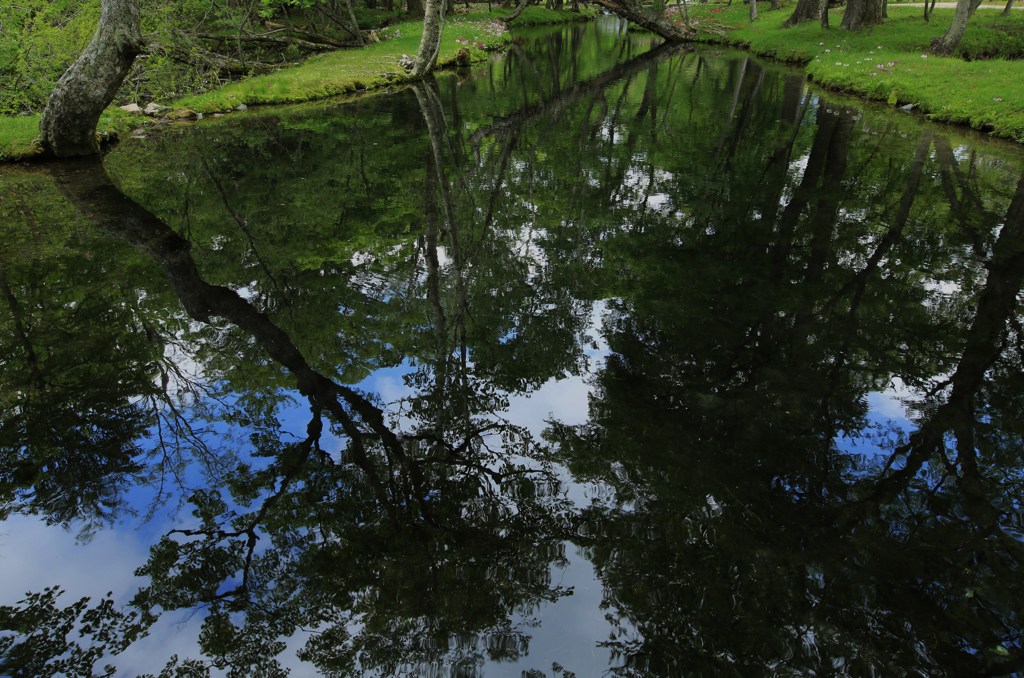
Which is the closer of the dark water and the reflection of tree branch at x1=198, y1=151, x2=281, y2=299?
the dark water

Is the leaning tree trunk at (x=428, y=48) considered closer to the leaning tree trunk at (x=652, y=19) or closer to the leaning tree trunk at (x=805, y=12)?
the leaning tree trunk at (x=652, y=19)

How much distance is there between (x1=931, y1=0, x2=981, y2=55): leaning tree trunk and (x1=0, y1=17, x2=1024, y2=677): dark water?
11917 mm

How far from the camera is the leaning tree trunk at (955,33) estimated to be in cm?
1844

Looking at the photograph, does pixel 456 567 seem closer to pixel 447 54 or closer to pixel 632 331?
pixel 632 331

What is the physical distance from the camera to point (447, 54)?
2662 cm

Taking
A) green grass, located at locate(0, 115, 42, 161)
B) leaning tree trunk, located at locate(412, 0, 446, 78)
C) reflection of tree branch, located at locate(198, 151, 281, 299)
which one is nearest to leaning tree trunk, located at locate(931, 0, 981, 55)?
leaning tree trunk, located at locate(412, 0, 446, 78)

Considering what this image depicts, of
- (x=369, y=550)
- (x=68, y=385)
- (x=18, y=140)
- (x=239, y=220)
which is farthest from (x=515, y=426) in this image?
(x=18, y=140)

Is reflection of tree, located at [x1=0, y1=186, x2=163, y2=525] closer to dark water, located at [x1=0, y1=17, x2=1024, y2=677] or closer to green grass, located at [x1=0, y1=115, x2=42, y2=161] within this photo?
dark water, located at [x1=0, y1=17, x2=1024, y2=677]

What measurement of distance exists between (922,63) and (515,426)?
2085 cm

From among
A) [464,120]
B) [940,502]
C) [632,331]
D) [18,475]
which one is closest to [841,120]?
[464,120]

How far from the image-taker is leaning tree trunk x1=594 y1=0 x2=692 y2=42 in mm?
36844

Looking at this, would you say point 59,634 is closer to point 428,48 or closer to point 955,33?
point 428,48

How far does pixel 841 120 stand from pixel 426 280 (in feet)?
43.6

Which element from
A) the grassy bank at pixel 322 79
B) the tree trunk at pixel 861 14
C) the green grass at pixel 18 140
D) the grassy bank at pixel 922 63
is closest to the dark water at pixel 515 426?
the green grass at pixel 18 140
